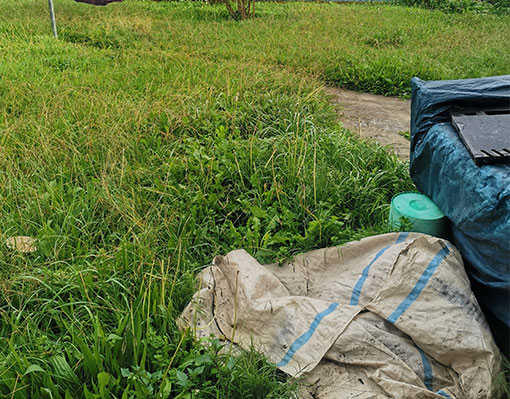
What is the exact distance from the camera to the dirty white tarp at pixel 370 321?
1920 mm

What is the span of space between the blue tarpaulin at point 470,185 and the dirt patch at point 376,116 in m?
1.13

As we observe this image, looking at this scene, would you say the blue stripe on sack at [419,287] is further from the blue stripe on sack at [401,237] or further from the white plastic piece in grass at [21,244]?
the white plastic piece in grass at [21,244]

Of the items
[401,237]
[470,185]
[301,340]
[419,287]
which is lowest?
[301,340]

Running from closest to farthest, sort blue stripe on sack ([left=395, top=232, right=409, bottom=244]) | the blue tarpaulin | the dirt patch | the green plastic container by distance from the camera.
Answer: the blue tarpaulin, blue stripe on sack ([left=395, top=232, right=409, bottom=244]), the green plastic container, the dirt patch

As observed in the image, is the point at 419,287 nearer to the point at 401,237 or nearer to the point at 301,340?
the point at 401,237

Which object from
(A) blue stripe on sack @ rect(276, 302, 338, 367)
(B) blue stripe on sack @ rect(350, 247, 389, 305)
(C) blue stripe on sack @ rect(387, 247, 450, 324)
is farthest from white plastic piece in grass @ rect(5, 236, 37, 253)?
(C) blue stripe on sack @ rect(387, 247, 450, 324)

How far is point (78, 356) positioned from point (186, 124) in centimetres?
243

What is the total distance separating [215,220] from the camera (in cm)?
294

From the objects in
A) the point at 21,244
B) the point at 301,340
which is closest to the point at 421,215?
the point at 301,340

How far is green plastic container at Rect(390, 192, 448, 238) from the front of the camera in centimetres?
254

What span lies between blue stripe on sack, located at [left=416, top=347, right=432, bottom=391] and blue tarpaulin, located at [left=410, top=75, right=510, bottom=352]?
0.98 feet

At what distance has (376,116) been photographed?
5141 millimetres

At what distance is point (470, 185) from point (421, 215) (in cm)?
39

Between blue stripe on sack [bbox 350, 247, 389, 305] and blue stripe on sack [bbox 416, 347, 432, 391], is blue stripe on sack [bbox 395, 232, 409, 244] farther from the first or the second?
blue stripe on sack [bbox 416, 347, 432, 391]
